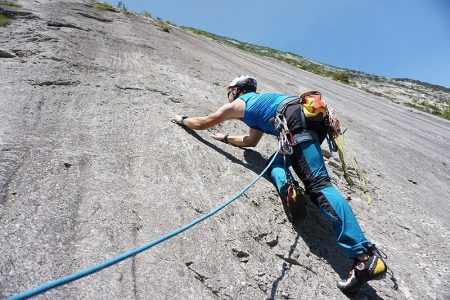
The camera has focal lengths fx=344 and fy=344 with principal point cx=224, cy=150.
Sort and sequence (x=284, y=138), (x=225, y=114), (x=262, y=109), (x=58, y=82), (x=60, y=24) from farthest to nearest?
(x=60, y=24), (x=58, y=82), (x=225, y=114), (x=262, y=109), (x=284, y=138)

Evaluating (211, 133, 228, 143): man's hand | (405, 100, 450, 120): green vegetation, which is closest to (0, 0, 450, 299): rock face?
(211, 133, 228, 143): man's hand

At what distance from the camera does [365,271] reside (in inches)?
99.5

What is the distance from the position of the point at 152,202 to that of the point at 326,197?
4.80 feet

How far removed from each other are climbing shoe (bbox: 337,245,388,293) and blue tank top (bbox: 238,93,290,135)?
1.64m

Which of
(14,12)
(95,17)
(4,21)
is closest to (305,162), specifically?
(4,21)

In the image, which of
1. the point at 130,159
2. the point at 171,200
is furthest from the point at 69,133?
the point at 171,200

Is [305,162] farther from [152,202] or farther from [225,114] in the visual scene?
[152,202]

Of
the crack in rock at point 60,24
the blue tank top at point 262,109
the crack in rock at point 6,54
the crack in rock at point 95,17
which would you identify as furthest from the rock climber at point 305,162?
the crack in rock at point 95,17

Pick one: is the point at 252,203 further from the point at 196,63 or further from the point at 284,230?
the point at 196,63

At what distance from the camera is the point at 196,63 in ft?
28.2

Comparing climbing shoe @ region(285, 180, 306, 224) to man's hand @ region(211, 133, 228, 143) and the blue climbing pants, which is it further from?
man's hand @ region(211, 133, 228, 143)

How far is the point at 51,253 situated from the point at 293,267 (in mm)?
1788

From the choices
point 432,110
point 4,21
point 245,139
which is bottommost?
point 245,139

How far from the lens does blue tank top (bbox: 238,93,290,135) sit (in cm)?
376
